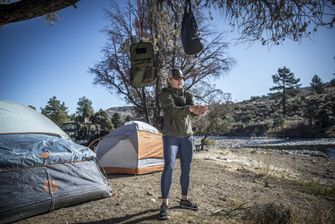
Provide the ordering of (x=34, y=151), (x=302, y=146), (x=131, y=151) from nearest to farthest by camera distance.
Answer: (x=34, y=151), (x=131, y=151), (x=302, y=146)

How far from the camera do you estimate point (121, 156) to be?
7.89 meters

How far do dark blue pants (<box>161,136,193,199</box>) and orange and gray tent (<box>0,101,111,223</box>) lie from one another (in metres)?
1.83

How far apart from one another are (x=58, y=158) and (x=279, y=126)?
43164 mm

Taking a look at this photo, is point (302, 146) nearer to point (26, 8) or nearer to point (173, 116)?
point (173, 116)

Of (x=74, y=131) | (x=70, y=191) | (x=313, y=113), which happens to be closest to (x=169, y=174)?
(x=70, y=191)

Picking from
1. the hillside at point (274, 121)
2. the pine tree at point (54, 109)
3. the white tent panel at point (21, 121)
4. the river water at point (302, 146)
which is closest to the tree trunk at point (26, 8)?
the white tent panel at point (21, 121)

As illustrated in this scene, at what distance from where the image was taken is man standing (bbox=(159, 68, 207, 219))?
397 centimetres

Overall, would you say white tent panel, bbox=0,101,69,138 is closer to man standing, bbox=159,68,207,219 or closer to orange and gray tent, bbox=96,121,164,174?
orange and gray tent, bbox=96,121,164,174

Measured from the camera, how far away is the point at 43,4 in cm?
313

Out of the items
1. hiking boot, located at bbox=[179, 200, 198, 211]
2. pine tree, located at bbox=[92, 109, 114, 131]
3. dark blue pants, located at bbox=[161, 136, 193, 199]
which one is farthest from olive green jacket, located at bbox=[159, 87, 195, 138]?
pine tree, located at bbox=[92, 109, 114, 131]

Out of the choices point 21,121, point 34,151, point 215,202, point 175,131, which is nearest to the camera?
point 175,131

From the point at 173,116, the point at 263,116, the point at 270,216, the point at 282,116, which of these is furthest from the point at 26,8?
the point at 263,116

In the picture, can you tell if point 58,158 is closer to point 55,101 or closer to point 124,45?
point 124,45

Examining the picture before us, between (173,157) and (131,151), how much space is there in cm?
389
